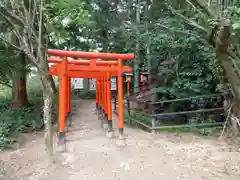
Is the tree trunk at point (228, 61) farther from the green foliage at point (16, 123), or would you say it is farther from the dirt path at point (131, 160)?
the green foliage at point (16, 123)

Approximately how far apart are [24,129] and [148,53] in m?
4.82

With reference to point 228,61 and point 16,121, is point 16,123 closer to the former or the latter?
point 16,121

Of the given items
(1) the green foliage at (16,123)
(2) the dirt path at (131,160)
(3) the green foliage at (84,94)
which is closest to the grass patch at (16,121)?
(1) the green foliage at (16,123)

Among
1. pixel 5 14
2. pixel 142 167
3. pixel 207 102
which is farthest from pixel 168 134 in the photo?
pixel 5 14

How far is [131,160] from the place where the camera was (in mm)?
4449

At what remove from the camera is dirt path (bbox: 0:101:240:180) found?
13.0ft

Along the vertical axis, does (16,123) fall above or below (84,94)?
below

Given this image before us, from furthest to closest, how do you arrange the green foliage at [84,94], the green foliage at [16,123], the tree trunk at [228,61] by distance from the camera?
the green foliage at [84,94]
the green foliage at [16,123]
the tree trunk at [228,61]

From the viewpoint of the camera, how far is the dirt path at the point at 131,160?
3.95 m

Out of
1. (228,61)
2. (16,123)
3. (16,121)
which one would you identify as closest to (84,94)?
(16,121)

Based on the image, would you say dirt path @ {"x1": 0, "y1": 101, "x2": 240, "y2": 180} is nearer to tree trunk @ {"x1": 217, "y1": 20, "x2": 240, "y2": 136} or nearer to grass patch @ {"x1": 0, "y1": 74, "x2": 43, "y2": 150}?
grass patch @ {"x1": 0, "y1": 74, "x2": 43, "y2": 150}

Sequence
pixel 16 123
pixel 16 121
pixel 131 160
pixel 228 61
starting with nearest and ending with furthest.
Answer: pixel 131 160 < pixel 228 61 < pixel 16 123 < pixel 16 121

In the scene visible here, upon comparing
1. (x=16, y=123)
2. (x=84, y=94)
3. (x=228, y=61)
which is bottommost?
(x=16, y=123)

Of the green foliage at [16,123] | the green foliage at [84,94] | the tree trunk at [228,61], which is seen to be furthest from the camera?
the green foliage at [84,94]
